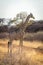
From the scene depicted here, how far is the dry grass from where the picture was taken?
4.54 feet

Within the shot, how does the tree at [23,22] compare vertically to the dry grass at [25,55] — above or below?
above

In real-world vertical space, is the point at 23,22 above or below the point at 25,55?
above

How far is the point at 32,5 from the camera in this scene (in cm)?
154

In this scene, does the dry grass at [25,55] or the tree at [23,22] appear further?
the tree at [23,22]

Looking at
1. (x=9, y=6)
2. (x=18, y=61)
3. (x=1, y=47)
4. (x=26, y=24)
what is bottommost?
(x=18, y=61)

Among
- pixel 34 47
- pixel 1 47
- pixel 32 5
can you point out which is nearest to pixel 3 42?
pixel 1 47

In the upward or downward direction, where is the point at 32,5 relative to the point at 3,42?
upward

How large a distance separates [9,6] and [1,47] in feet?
1.61

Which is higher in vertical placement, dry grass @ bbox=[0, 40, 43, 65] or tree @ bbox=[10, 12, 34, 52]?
tree @ bbox=[10, 12, 34, 52]

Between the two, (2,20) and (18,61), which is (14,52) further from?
(2,20)

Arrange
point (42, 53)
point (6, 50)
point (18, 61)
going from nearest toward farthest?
point (42, 53), point (18, 61), point (6, 50)

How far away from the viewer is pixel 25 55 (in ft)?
4.78

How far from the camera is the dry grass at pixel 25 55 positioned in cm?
138

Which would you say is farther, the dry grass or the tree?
the tree
